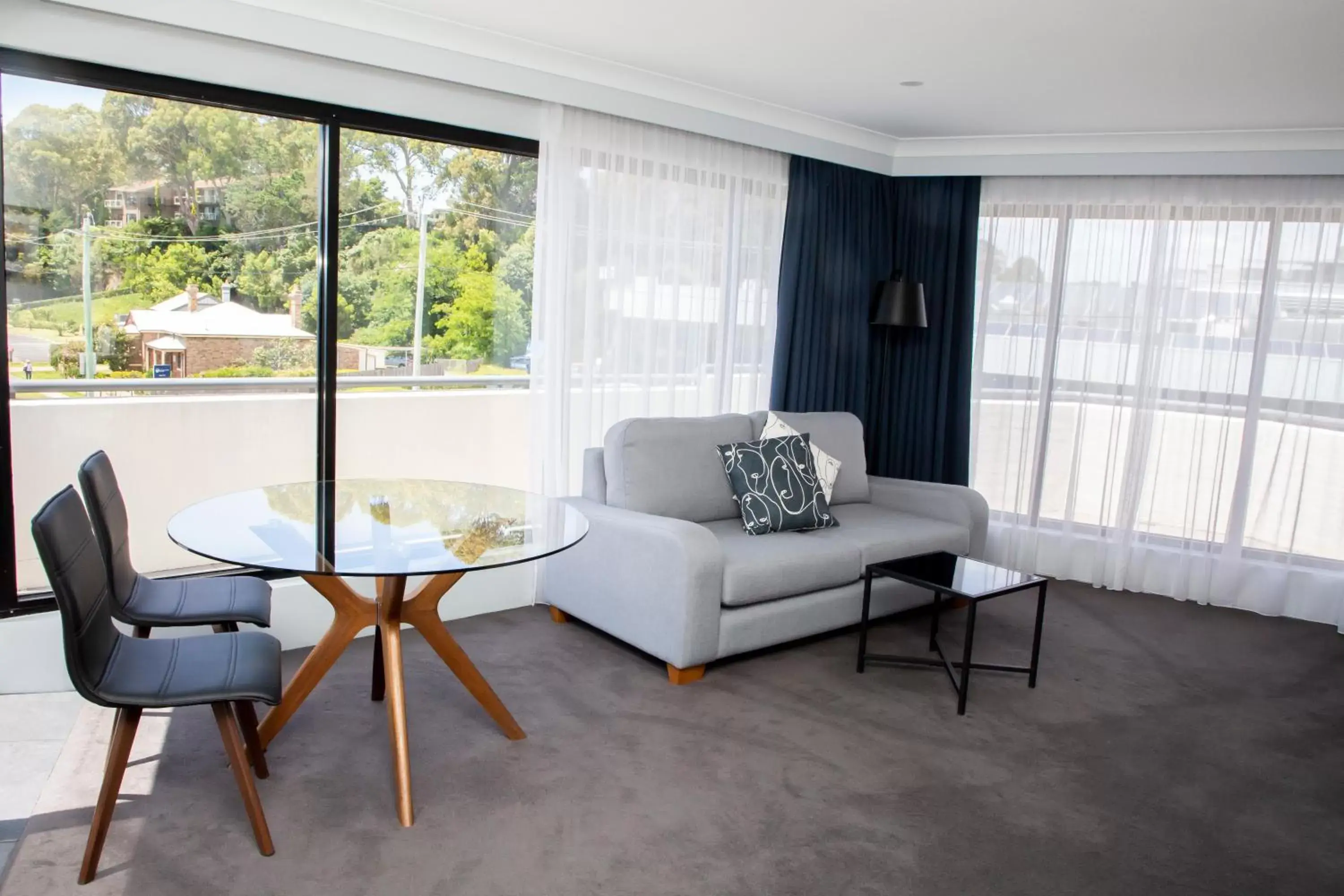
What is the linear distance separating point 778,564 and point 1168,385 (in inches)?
111

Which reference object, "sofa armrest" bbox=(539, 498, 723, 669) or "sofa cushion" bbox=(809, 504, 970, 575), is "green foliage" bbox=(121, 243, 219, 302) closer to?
"sofa armrest" bbox=(539, 498, 723, 669)

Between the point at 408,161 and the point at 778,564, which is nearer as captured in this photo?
the point at 778,564

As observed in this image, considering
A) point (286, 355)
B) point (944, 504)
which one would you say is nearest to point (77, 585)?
point (286, 355)

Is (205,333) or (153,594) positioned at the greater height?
(205,333)

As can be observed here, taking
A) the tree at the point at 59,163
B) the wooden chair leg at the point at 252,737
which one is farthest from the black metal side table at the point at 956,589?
the tree at the point at 59,163

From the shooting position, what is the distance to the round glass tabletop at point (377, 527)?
2.50 meters

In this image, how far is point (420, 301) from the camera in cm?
432

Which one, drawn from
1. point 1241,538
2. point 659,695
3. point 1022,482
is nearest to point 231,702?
point 659,695

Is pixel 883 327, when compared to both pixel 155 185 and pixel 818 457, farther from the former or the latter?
pixel 155 185

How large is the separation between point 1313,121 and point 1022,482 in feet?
7.47

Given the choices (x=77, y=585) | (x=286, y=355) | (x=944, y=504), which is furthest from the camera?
(x=944, y=504)

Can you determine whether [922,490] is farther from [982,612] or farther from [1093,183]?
[1093,183]

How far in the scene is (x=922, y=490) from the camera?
4.93m

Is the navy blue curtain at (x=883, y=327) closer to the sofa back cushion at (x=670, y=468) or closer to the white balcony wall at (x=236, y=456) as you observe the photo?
the sofa back cushion at (x=670, y=468)
